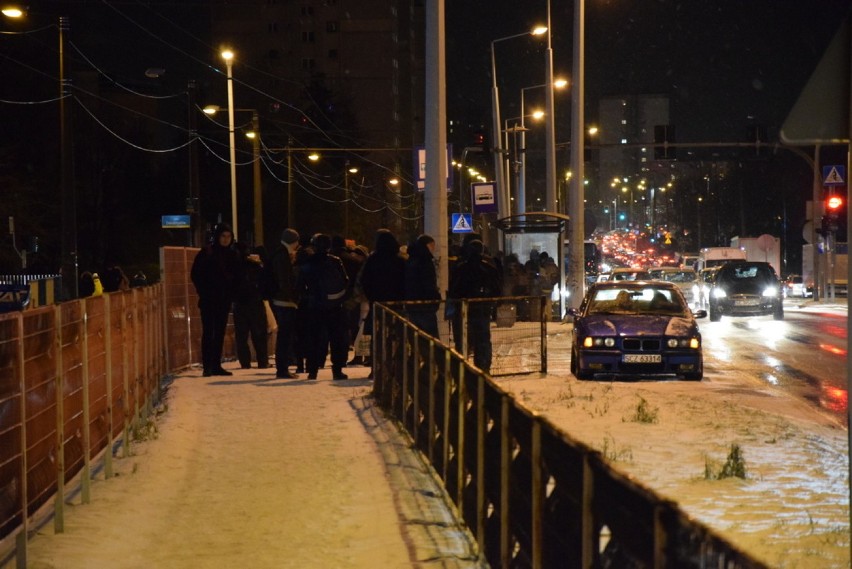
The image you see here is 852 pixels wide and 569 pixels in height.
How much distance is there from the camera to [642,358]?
1836 cm

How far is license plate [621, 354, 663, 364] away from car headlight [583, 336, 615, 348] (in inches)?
10.9

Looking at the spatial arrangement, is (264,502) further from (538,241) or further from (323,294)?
(538,241)

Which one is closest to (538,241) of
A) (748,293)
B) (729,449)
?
(748,293)

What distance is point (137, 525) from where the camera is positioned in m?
8.09

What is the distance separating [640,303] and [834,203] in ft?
102

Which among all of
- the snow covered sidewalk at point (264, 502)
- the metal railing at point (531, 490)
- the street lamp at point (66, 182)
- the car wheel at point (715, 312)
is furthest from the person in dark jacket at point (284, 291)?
the car wheel at point (715, 312)

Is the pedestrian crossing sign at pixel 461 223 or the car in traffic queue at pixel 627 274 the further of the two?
the pedestrian crossing sign at pixel 461 223

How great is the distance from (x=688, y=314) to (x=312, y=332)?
5799 mm

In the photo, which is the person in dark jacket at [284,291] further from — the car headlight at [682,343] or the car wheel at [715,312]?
the car wheel at [715,312]

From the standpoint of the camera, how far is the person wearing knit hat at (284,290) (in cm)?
1734

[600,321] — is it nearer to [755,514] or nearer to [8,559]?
[755,514]

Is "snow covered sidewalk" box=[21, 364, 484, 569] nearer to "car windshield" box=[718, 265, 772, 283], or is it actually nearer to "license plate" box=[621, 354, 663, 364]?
"license plate" box=[621, 354, 663, 364]

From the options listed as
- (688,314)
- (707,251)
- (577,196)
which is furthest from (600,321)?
(707,251)

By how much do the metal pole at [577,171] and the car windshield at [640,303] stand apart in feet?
60.8
